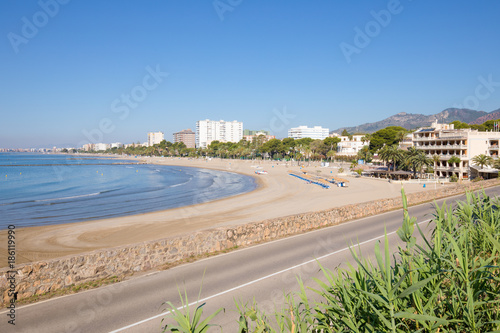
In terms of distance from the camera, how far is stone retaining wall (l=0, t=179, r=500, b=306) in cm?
923

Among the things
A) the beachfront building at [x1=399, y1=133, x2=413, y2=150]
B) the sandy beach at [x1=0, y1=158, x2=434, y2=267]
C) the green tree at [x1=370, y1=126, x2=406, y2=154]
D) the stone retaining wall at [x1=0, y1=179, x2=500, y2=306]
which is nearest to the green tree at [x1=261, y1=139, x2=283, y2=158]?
the green tree at [x1=370, y1=126, x2=406, y2=154]

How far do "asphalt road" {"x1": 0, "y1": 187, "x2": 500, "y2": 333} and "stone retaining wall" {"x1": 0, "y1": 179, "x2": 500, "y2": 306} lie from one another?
0.62m

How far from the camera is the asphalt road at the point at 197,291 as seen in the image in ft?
25.8

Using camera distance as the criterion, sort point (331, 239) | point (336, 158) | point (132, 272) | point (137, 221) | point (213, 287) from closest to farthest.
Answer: point (213, 287)
point (132, 272)
point (331, 239)
point (137, 221)
point (336, 158)

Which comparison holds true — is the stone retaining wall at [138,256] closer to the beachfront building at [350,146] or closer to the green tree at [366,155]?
the green tree at [366,155]

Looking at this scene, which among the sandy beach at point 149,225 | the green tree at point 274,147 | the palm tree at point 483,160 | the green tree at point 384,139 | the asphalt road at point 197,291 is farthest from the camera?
the green tree at point 274,147

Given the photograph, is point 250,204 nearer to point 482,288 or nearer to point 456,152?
point 482,288

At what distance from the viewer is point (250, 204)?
35500 mm

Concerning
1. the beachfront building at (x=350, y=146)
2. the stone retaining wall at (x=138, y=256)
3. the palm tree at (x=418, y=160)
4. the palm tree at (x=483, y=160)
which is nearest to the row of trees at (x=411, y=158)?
the palm tree at (x=418, y=160)

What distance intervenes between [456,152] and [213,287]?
65.3 m

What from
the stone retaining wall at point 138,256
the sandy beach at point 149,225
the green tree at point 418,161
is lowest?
the sandy beach at point 149,225

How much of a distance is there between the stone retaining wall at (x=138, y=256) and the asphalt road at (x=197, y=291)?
24.4 inches

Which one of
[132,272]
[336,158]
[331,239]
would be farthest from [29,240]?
[336,158]

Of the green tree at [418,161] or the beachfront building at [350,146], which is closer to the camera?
the green tree at [418,161]
